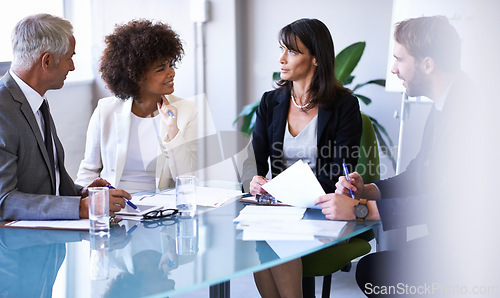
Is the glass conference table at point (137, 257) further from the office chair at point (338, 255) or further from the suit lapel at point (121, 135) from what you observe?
the suit lapel at point (121, 135)

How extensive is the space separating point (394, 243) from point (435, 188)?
0.55 meters

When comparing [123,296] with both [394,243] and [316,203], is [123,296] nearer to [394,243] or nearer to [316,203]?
[316,203]

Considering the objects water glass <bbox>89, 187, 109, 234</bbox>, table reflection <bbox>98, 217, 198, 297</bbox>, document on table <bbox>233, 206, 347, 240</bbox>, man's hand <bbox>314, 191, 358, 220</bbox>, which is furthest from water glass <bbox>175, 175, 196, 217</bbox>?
man's hand <bbox>314, 191, 358, 220</bbox>

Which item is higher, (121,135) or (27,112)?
(27,112)

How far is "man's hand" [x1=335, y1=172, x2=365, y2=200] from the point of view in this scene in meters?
1.94

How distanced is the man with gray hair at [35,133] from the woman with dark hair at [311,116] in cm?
85

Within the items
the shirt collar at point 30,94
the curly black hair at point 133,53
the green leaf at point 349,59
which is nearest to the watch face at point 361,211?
the shirt collar at point 30,94

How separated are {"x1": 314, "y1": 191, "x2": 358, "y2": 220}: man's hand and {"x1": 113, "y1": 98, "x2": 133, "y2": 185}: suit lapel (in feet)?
3.68

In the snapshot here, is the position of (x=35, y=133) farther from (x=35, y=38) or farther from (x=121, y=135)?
(x=121, y=135)

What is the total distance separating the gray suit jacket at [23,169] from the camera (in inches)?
69.7

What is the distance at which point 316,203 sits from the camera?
1851mm

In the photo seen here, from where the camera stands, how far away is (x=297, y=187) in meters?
1.89

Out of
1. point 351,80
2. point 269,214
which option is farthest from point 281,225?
point 351,80

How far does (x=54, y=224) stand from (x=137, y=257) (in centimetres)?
41
